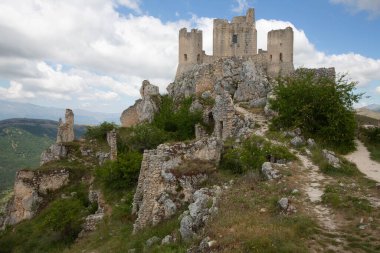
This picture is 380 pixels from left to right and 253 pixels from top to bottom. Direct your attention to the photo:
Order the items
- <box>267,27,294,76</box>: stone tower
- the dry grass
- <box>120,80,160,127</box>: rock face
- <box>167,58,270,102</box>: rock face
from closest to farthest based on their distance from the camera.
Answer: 1. the dry grass
2. <box>167,58,270,102</box>: rock face
3. <box>120,80,160,127</box>: rock face
4. <box>267,27,294,76</box>: stone tower

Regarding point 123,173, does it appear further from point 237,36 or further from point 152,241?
point 237,36

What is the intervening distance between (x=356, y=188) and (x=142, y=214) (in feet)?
27.0

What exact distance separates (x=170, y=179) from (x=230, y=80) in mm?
22117

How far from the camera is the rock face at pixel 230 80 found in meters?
34.4

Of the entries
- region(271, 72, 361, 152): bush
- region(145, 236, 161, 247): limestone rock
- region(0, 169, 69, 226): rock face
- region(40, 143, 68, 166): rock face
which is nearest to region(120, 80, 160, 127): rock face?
region(40, 143, 68, 166): rock face

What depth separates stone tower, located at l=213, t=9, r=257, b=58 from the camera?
39.4m

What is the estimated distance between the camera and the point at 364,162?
57.9 feet

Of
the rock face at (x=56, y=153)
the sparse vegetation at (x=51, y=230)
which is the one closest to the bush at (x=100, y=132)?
the rock face at (x=56, y=153)

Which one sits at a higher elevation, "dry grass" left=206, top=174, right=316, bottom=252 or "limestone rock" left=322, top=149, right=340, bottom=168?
"limestone rock" left=322, top=149, right=340, bottom=168

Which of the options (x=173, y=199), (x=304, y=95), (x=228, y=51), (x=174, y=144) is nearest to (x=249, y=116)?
(x=304, y=95)

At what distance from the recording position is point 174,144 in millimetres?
16656

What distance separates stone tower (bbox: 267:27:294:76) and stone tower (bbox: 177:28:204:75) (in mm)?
7605

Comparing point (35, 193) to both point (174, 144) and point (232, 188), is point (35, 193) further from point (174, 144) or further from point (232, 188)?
point (232, 188)

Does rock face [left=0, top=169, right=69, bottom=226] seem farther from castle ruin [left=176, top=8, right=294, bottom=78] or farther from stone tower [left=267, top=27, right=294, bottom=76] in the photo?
stone tower [left=267, top=27, right=294, bottom=76]
